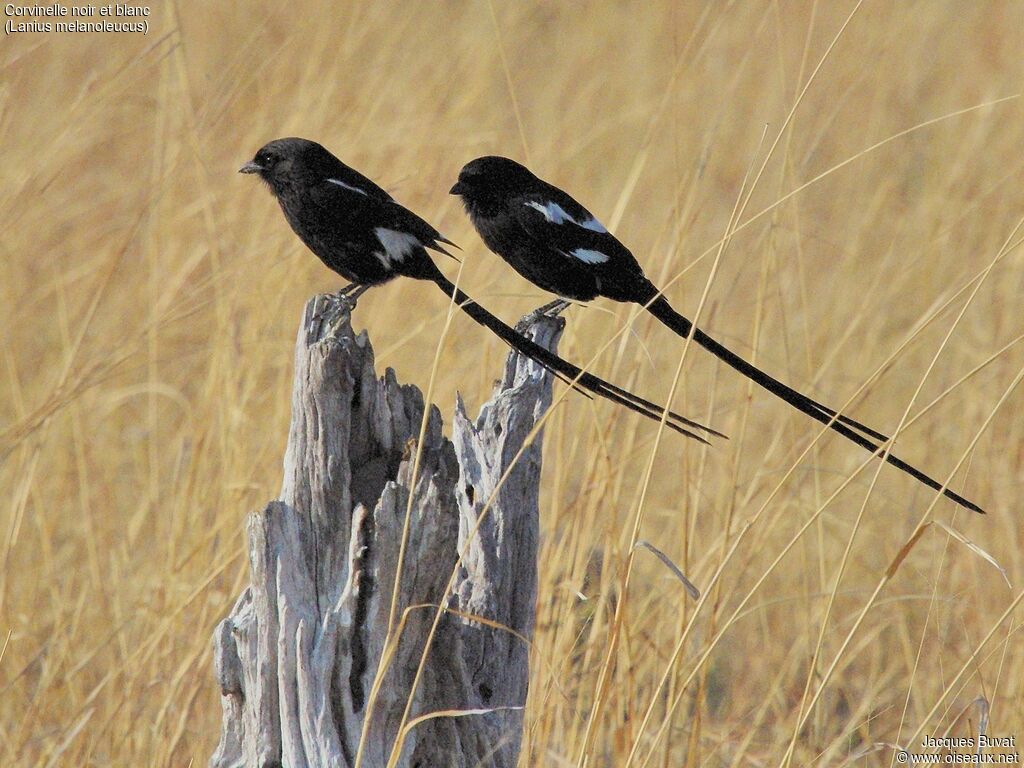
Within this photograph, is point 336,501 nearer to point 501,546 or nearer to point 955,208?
point 501,546

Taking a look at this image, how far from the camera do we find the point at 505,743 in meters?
2.16

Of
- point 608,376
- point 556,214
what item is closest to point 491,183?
point 556,214

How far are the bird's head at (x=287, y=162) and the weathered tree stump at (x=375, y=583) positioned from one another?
1.01m

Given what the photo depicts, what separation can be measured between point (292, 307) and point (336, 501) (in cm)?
209

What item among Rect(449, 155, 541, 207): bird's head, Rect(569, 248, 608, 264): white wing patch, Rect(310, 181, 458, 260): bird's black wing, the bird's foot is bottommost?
the bird's foot

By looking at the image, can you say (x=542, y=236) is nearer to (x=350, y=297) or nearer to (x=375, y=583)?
(x=350, y=297)

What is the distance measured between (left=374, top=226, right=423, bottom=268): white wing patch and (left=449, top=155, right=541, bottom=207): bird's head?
0.28 metres

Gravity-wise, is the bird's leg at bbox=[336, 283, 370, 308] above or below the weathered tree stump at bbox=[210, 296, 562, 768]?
above

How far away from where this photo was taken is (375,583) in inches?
81.7

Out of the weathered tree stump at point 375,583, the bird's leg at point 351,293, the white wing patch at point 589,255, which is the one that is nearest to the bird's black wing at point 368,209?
the bird's leg at point 351,293

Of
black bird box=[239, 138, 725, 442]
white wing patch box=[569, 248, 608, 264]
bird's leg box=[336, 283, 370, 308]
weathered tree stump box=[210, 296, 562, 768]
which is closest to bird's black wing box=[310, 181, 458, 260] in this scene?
black bird box=[239, 138, 725, 442]

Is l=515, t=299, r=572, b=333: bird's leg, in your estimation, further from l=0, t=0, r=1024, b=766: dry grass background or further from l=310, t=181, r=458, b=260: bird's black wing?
l=310, t=181, r=458, b=260: bird's black wing

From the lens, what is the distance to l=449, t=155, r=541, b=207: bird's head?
10.9 ft

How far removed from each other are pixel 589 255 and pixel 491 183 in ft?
1.07
